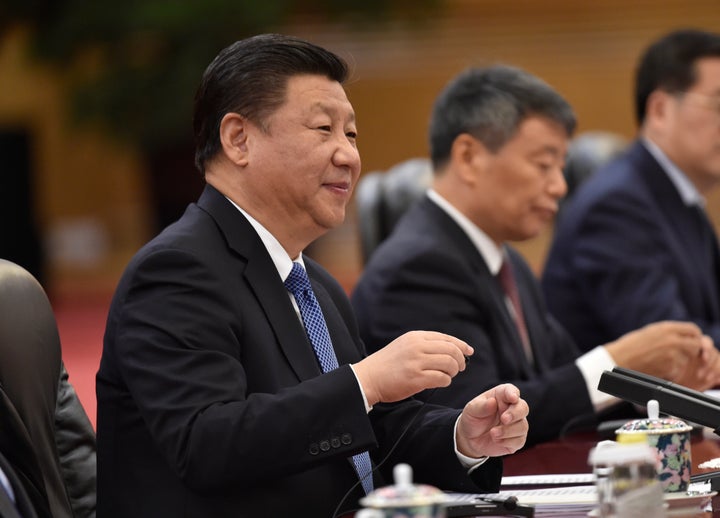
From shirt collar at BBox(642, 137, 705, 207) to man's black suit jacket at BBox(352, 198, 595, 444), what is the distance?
109 cm

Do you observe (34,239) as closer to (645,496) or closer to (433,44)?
(433,44)

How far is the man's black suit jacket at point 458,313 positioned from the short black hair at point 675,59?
52.3 inches

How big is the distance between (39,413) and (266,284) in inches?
16.9

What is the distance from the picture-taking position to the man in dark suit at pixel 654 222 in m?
3.71

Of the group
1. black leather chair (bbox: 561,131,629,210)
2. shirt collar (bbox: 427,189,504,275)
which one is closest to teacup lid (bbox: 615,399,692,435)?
shirt collar (bbox: 427,189,504,275)

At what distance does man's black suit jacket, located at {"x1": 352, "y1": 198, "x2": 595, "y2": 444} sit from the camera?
2781 millimetres

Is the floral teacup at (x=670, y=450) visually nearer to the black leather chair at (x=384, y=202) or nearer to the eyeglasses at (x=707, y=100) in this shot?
the black leather chair at (x=384, y=202)

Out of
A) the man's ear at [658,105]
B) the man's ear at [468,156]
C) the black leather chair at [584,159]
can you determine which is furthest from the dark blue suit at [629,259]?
the man's ear at [468,156]

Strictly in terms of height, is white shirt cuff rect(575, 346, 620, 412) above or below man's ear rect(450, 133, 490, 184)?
below

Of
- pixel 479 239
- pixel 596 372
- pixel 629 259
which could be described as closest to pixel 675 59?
pixel 629 259

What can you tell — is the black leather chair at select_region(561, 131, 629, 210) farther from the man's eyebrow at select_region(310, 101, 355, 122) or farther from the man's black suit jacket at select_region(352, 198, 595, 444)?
the man's eyebrow at select_region(310, 101, 355, 122)

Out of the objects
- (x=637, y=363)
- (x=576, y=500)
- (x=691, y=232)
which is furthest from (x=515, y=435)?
(x=691, y=232)

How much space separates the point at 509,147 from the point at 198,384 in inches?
58.6

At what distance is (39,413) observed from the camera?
2.13m
